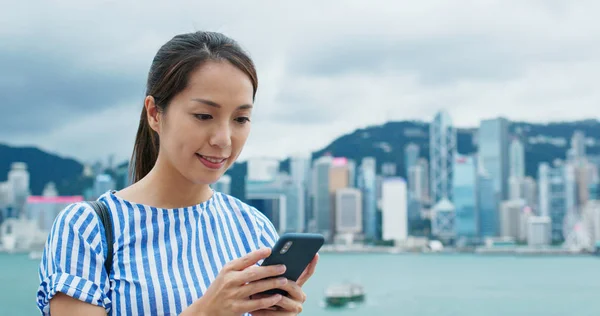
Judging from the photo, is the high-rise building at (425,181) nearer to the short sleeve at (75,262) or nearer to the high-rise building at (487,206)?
the high-rise building at (487,206)

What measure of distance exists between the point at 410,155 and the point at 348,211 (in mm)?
9994

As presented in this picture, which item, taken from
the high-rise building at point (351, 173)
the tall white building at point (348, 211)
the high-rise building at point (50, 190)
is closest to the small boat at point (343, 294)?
the tall white building at point (348, 211)

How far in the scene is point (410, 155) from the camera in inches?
1972

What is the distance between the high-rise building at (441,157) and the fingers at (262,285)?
157 feet

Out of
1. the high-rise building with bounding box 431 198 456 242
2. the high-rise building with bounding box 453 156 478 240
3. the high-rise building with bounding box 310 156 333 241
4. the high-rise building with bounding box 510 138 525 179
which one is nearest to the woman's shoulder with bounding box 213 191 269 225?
the high-rise building with bounding box 310 156 333 241

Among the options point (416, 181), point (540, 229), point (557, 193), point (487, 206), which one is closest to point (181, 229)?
point (540, 229)

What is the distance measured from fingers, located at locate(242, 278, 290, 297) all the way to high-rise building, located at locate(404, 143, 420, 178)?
A: 4920 centimetres

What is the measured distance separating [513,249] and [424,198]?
7.94 metres

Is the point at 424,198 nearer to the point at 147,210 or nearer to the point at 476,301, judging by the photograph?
the point at 476,301

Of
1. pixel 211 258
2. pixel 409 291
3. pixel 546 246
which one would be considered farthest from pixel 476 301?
pixel 211 258

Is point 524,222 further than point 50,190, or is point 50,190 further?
point 524,222

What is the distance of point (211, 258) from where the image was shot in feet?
3.09

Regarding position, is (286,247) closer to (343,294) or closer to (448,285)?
(343,294)

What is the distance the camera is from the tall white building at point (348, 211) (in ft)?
138
